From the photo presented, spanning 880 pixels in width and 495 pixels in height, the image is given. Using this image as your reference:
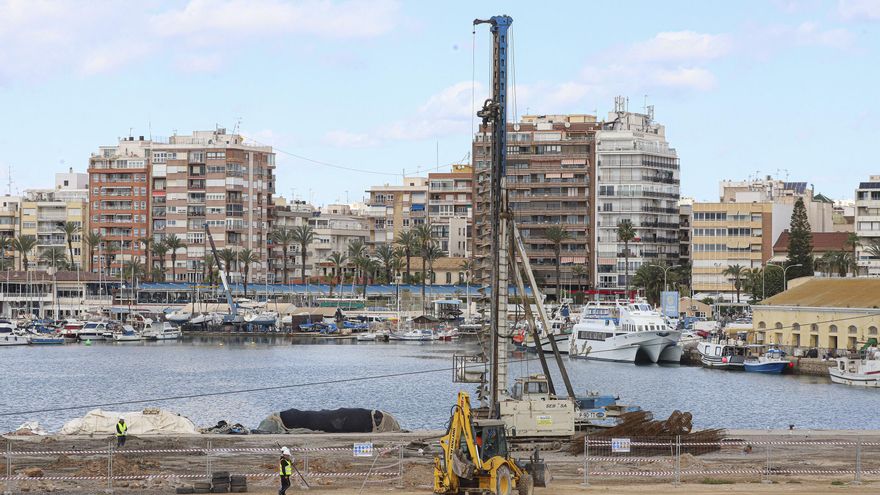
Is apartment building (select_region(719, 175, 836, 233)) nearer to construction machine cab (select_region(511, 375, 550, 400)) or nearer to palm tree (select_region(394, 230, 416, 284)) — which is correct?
palm tree (select_region(394, 230, 416, 284))

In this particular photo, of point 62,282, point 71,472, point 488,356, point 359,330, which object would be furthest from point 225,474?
point 62,282

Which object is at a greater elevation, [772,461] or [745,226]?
[745,226]

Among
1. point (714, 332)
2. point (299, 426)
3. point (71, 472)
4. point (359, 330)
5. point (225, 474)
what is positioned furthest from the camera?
point (359, 330)

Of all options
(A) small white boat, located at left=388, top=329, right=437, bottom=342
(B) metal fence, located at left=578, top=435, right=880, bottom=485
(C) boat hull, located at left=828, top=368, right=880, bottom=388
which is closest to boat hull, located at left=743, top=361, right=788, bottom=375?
(C) boat hull, located at left=828, top=368, right=880, bottom=388

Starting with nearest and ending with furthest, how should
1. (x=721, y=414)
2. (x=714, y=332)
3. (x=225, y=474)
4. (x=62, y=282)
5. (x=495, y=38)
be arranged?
(x=225, y=474) < (x=495, y=38) < (x=721, y=414) < (x=714, y=332) < (x=62, y=282)

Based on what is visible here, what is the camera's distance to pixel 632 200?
605 feet

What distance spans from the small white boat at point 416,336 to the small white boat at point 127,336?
29.2 meters

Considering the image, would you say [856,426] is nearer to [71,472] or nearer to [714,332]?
[71,472]

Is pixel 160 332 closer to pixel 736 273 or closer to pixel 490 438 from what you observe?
pixel 736 273

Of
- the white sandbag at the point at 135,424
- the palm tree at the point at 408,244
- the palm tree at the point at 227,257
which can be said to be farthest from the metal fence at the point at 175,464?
the palm tree at the point at 227,257

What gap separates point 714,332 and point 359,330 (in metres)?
51.2

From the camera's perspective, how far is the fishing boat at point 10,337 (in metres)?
151

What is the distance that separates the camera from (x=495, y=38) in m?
47.3

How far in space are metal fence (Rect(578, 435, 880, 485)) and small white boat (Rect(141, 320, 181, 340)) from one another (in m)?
121
